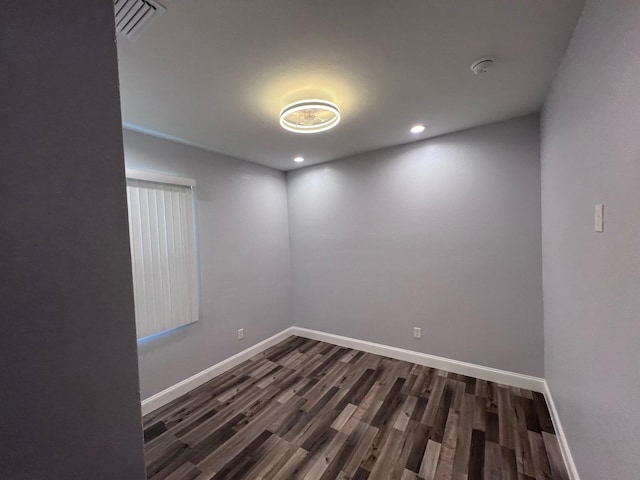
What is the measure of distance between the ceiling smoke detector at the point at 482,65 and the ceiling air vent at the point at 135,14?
163 centimetres

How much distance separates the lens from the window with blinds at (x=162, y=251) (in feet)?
7.22

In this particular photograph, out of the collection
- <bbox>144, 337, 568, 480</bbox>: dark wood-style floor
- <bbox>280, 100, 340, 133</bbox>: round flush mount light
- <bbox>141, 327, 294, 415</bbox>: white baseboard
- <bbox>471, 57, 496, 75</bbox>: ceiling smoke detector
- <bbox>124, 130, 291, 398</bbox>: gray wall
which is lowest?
<bbox>144, 337, 568, 480</bbox>: dark wood-style floor

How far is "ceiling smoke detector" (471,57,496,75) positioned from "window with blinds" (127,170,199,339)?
2.51 metres

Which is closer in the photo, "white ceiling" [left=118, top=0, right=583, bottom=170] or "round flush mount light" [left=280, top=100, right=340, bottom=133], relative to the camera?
"white ceiling" [left=118, top=0, right=583, bottom=170]

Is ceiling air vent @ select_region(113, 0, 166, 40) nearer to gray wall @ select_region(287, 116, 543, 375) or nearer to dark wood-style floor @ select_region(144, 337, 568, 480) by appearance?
gray wall @ select_region(287, 116, 543, 375)

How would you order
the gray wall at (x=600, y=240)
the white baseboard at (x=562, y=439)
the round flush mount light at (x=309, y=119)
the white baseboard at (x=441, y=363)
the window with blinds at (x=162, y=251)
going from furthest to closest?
the white baseboard at (x=441, y=363) < the window with blinds at (x=162, y=251) < the round flush mount light at (x=309, y=119) < the white baseboard at (x=562, y=439) < the gray wall at (x=600, y=240)

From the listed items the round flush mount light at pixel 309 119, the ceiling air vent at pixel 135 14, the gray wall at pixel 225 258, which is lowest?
the gray wall at pixel 225 258

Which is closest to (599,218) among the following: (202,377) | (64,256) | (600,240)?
(600,240)

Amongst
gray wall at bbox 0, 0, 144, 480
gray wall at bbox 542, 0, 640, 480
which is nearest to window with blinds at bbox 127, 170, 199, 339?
gray wall at bbox 0, 0, 144, 480

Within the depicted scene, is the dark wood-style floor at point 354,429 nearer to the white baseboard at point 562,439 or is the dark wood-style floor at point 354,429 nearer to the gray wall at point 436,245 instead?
the white baseboard at point 562,439

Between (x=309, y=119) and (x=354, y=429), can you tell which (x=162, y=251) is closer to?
(x=309, y=119)

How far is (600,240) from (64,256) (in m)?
1.77

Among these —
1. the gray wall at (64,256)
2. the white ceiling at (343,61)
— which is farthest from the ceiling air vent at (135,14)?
the gray wall at (64,256)

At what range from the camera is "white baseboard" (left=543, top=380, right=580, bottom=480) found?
1.45 m
